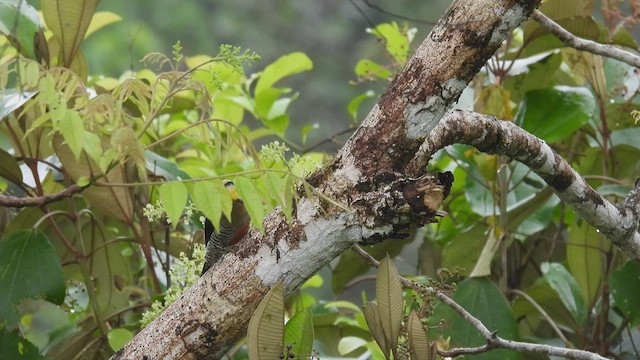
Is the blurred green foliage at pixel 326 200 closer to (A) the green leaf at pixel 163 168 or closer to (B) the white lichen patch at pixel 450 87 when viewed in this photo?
(A) the green leaf at pixel 163 168

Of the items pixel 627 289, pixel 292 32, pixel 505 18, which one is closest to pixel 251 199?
pixel 505 18

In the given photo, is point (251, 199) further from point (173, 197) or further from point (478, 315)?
point (478, 315)

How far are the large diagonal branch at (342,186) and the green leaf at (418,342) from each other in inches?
4.9

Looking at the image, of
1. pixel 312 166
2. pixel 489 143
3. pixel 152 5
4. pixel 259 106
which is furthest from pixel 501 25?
pixel 152 5

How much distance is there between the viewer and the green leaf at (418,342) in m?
1.14

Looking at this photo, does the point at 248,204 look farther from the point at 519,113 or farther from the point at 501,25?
the point at 519,113

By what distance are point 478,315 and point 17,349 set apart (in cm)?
80

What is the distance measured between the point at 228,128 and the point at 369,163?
180 millimetres

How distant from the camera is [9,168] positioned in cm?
160

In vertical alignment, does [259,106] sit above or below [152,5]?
below

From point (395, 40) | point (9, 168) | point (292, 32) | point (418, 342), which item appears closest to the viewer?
point (418, 342)

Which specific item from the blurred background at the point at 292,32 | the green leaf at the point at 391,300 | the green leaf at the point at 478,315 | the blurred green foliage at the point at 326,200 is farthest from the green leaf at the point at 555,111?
the blurred background at the point at 292,32

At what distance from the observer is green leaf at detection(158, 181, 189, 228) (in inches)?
42.8

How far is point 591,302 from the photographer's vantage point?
190cm
